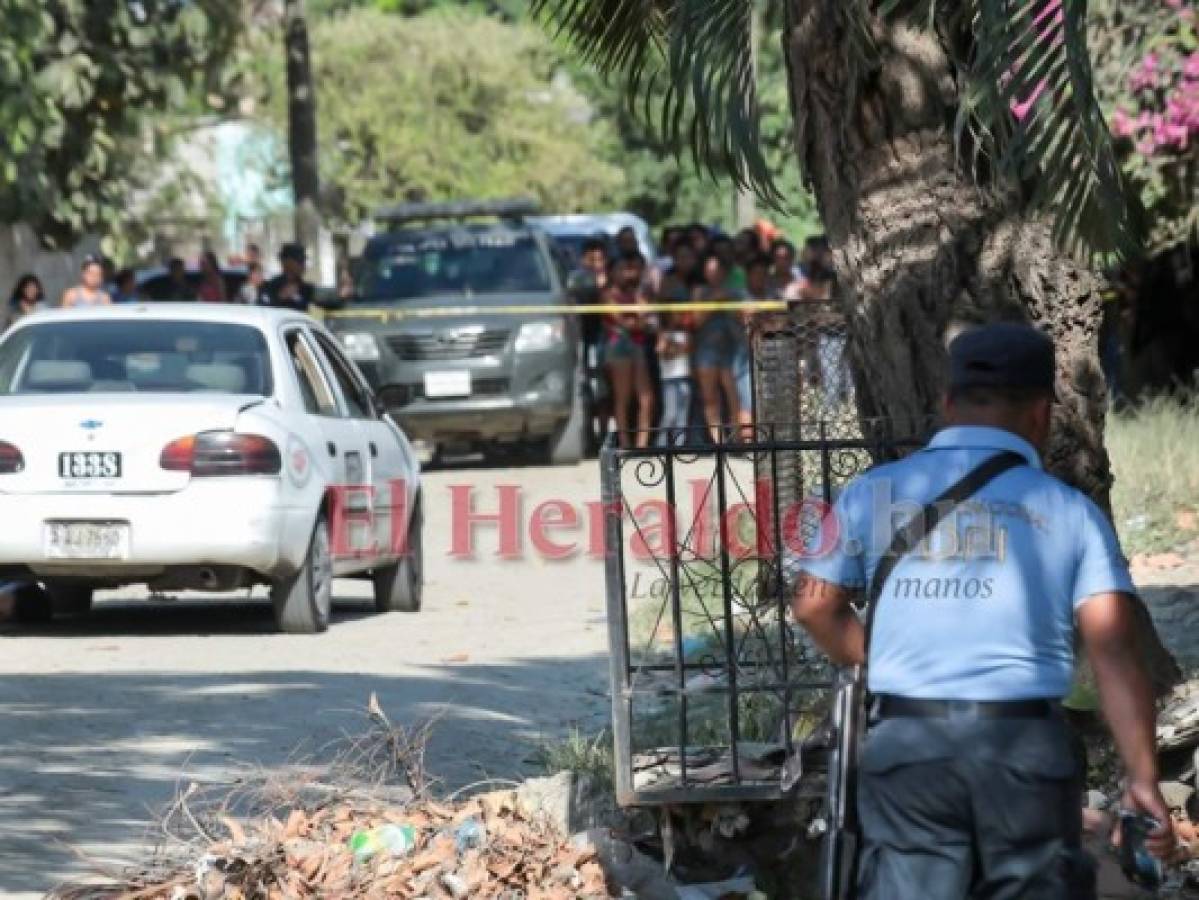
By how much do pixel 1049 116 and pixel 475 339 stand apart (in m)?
16.5

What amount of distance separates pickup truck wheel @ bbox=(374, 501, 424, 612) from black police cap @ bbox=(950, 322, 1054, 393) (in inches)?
392

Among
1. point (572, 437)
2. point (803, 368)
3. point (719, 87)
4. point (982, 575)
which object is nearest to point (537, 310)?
point (572, 437)

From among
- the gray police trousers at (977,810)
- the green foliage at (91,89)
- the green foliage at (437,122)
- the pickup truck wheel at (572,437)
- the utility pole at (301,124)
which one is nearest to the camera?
the gray police trousers at (977,810)

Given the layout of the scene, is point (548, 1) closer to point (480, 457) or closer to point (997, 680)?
point (997, 680)

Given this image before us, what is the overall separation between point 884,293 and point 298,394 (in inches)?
243

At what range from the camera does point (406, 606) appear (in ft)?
50.2

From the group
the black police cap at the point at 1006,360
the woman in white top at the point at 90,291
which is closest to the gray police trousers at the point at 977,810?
the black police cap at the point at 1006,360

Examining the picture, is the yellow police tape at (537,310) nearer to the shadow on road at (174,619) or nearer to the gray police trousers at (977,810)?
the shadow on road at (174,619)

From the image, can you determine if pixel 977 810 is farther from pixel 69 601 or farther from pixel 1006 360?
pixel 69 601

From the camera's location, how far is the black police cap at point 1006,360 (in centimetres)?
525

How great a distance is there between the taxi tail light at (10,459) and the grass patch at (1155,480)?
5.77 metres

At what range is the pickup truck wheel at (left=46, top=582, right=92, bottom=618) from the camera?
1484 cm

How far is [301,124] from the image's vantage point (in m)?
33.2

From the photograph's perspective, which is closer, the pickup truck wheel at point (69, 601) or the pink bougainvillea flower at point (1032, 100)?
the pink bougainvillea flower at point (1032, 100)
